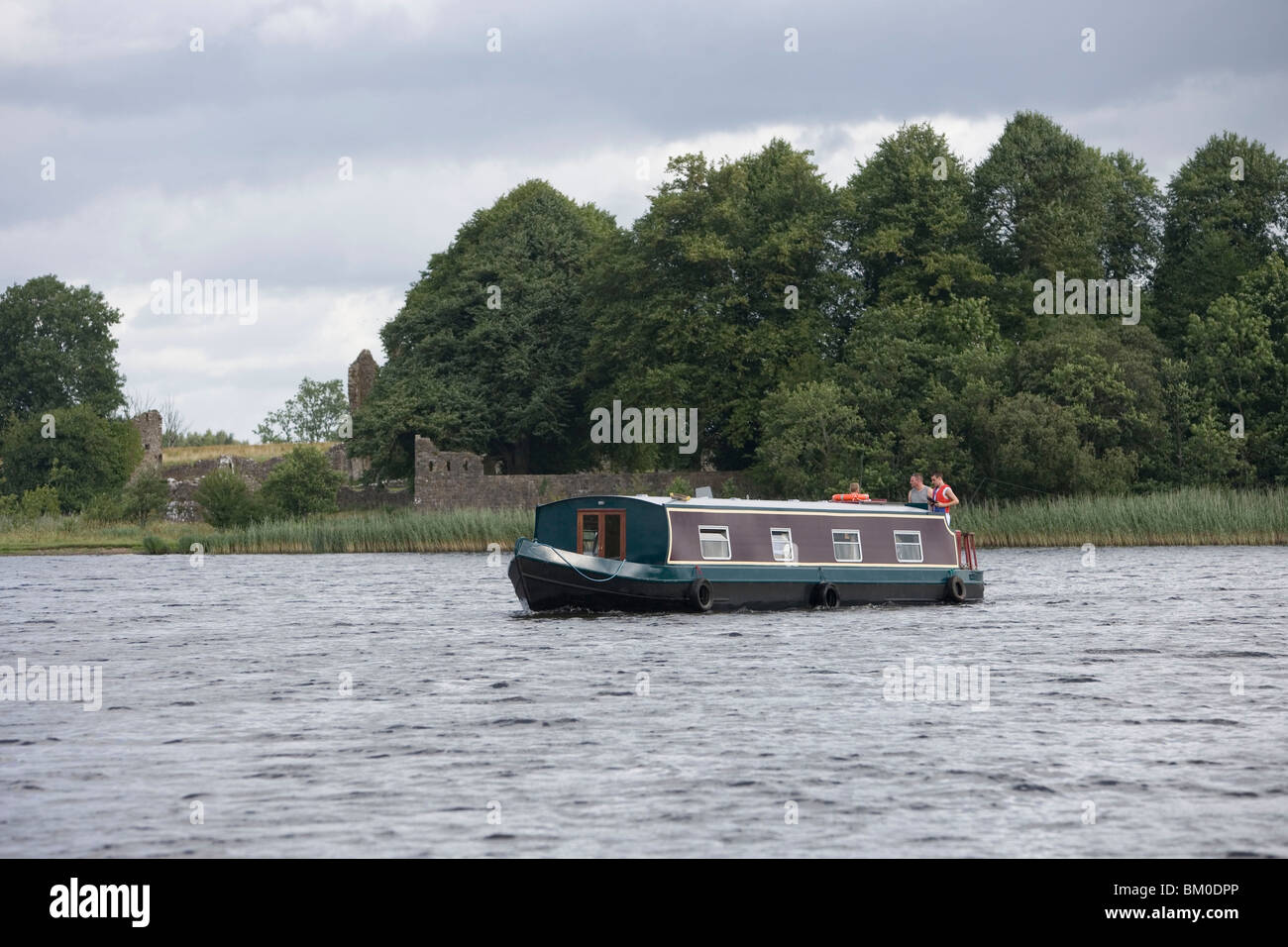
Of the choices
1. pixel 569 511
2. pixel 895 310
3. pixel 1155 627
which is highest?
pixel 895 310

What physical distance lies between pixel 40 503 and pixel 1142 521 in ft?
159

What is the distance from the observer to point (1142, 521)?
4578 centimetres

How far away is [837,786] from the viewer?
1264 cm

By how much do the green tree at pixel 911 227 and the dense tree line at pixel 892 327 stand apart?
122 mm

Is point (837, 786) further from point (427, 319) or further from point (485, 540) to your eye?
point (427, 319)

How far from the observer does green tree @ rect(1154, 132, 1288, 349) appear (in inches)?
2530

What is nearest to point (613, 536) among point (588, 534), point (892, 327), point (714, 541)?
point (588, 534)

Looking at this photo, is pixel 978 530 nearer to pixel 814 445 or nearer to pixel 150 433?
pixel 814 445

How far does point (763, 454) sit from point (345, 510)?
779 inches

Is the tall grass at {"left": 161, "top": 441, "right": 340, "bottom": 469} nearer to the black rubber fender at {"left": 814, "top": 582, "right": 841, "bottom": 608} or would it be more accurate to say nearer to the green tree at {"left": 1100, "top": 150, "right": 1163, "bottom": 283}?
the green tree at {"left": 1100, "top": 150, "right": 1163, "bottom": 283}

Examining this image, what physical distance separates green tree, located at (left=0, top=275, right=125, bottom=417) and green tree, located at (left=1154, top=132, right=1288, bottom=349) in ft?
179

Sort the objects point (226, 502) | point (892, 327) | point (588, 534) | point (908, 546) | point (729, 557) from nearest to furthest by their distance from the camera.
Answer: point (729, 557) → point (588, 534) → point (908, 546) → point (892, 327) → point (226, 502)
